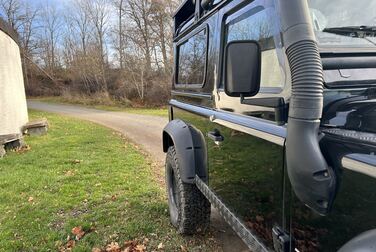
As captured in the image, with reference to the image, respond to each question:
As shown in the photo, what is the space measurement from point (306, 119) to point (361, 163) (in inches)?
10.1

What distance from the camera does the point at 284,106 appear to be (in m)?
1.66

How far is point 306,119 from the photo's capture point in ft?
4.44

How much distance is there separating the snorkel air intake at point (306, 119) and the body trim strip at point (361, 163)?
82 mm

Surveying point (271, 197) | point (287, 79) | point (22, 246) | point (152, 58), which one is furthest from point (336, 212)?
point (152, 58)

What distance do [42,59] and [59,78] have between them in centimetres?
512

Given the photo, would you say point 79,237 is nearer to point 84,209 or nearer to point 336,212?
point 84,209

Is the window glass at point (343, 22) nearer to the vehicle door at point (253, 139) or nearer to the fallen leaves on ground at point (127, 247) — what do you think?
the vehicle door at point (253, 139)

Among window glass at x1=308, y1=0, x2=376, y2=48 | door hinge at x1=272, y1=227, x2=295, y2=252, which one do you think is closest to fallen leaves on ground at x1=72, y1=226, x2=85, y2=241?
door hinge at x1=272, y1=227, x2=295, y2=252

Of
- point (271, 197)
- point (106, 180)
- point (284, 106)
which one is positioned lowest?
point (106, 180)

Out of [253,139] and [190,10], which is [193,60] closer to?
[190,10]

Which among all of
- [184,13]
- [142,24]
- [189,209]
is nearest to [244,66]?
[189,209]

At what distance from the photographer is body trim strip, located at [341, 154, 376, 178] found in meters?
1.18

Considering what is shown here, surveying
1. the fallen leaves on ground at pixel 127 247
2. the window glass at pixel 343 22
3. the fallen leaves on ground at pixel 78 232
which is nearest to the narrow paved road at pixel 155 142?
the fallen leaves on ground at pixel 127 247

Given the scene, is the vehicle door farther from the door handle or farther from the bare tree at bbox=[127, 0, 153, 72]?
the bare tree at bbox=[127, 0, 153, 72]
